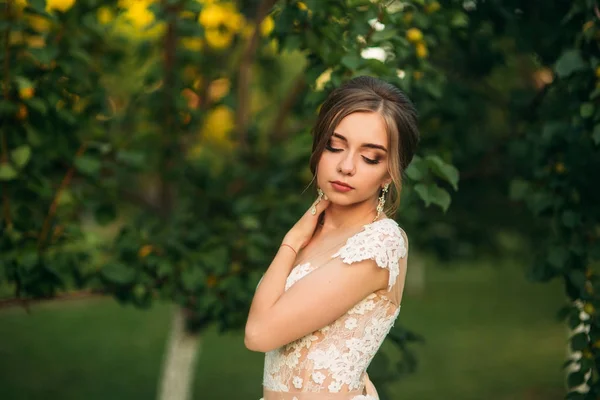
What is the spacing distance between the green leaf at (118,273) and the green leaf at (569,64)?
7.26 ft

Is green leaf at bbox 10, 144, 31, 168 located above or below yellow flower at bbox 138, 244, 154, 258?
above

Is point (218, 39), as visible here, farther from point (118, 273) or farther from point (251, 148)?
point (118, 273)

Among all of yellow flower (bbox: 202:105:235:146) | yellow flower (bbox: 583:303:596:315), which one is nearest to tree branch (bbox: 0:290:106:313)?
yellow flower (bbox: 202:105:235:146)

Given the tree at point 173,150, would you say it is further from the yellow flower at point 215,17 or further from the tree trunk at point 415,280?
the tree trunk at point 415,280

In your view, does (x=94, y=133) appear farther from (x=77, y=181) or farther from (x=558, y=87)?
(x=558, y=87)

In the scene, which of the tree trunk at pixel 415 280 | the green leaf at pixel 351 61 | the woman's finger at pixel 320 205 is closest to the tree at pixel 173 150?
the green leaf at pixel 351 61

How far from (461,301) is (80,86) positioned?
14.2 m

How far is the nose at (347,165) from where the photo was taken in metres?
2.36

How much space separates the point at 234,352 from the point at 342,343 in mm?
10285

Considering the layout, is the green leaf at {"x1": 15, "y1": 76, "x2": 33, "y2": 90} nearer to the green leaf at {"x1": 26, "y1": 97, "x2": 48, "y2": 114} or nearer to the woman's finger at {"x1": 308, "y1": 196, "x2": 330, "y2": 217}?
the green leaf at {"x1": 26, "y1": 97, "x2": 48, "y2": 114}

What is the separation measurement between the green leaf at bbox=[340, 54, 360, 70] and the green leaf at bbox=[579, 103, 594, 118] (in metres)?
0.93

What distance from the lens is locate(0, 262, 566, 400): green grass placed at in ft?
32.0

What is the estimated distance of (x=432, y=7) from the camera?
3613mm

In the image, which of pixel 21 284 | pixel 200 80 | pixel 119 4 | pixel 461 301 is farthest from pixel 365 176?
pixel 461 301
